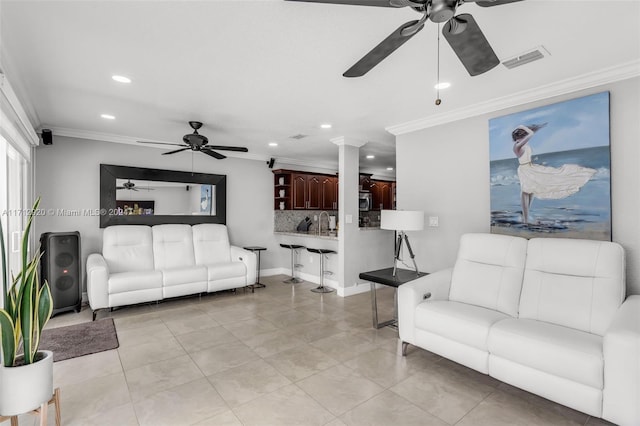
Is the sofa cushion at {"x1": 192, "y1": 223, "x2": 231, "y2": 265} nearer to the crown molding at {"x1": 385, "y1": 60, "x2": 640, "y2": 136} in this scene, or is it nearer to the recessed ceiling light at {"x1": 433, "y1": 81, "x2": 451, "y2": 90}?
the crown molding at {"x1": 385, "y1": 60, "x2": 640, "y2": 136}

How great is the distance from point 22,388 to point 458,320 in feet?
9.13

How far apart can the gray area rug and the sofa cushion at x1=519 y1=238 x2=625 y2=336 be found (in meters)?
3.86

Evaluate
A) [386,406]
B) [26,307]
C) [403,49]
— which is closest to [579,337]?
[386,406]

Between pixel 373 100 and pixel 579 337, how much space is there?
2591mm

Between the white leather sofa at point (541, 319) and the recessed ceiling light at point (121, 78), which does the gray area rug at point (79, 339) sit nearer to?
the recessed ceiling light at point (121, 78)

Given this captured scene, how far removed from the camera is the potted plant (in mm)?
1685

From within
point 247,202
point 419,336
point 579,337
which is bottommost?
point 419,336

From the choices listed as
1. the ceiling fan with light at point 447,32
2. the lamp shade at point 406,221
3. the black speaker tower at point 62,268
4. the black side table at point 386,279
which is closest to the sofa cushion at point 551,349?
the black side table at point 386,279

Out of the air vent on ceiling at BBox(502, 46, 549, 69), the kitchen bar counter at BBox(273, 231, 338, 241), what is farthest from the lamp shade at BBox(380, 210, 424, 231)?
the kitchen bar counter at BBox(273, 231, 338, 241)

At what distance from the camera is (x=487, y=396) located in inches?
90.9

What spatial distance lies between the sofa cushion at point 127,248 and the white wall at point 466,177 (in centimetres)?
378

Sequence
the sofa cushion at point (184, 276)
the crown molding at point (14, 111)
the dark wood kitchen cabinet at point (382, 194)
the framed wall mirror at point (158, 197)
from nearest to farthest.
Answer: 1. the crown molding at point (14, 111)
2. the sofa cushion at point (184, 276)
3. the framed wall mirror at point (158, 197)
4. the dark wood kitchen cabinet at point (382, 194)

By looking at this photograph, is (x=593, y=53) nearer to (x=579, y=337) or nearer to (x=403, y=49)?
(x=403, y=49)

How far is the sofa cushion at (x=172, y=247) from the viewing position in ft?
16.0
